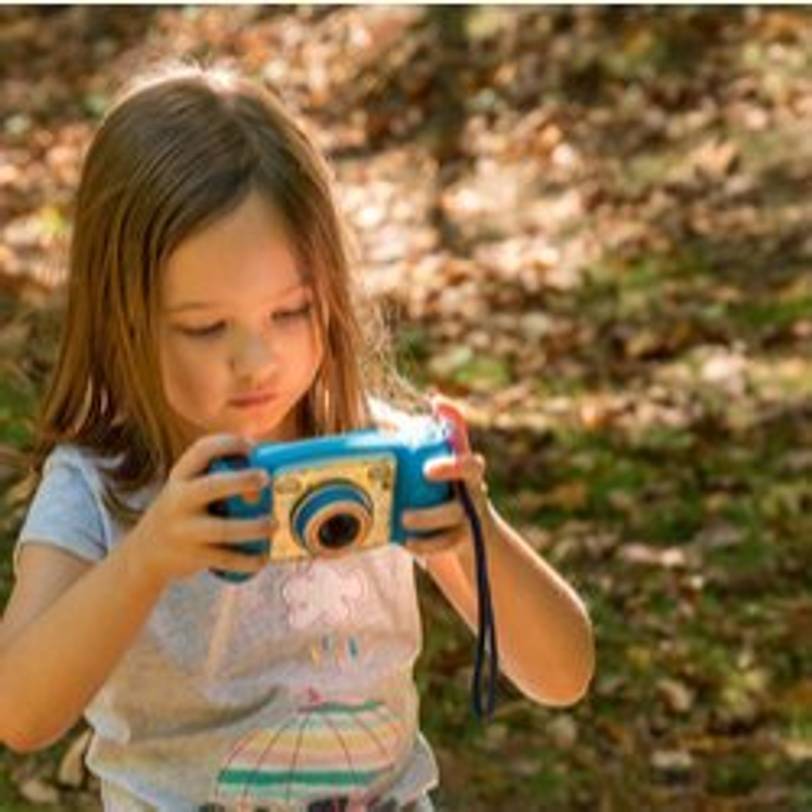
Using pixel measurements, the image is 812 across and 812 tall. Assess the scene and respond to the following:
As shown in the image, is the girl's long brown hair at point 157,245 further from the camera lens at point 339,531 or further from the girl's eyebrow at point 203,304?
the camera lens at point 339,531

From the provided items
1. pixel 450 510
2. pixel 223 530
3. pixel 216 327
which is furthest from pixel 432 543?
pixel 216 327

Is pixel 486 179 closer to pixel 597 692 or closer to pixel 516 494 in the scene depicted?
pixel 516 494

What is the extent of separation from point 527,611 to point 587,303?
163 inches

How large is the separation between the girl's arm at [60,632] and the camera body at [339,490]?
12 cm

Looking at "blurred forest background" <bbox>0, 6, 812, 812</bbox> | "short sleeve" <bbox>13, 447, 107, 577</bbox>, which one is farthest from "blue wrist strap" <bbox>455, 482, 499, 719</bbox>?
"blurred forest background" <bbox>0, 6, 812, 812</bbox>

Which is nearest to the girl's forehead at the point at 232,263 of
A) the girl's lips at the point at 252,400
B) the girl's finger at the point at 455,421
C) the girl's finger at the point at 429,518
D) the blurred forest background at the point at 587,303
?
the girl's lips at the point at 252,400

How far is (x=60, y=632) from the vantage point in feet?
8.37

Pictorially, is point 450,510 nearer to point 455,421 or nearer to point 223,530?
point 455,421

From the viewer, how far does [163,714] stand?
9.42 ft

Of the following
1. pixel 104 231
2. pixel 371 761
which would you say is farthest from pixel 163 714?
pixel 104 231

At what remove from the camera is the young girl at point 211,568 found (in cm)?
264

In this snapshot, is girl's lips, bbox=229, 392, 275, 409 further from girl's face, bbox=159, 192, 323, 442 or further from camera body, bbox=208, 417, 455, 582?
camera body, bbox=208, 417, 455, 582

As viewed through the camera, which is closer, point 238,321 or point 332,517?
point 332,517

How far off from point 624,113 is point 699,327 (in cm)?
167
